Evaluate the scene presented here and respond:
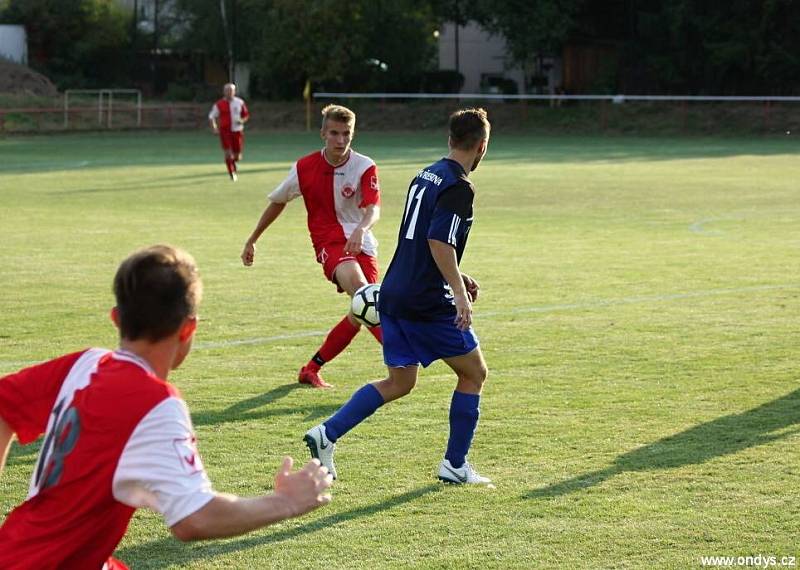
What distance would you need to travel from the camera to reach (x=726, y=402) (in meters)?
7.49

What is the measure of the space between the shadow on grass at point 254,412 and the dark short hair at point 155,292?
4.30m

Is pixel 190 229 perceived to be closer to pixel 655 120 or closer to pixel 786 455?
pixel 786 455

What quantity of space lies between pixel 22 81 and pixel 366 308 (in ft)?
169

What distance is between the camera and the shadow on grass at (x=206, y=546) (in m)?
4.90

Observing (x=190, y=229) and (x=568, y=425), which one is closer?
(x=568, y=425)

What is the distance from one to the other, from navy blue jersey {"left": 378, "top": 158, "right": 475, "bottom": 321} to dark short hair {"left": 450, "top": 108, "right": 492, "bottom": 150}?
10 centimetres

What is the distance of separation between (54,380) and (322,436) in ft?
9.80

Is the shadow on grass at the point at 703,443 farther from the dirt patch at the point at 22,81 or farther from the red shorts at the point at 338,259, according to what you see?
the dirt patch at the point at 22,81

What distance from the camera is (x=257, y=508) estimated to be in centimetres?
285

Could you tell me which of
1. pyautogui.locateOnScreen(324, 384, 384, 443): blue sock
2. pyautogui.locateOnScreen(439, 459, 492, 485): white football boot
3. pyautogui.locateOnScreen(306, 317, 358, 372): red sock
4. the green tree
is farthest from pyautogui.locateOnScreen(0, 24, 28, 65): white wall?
pyautogui.locateOnScreen(439, 459, 492, 485): white football boot

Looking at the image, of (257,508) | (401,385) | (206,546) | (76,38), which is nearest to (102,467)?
(257,508)

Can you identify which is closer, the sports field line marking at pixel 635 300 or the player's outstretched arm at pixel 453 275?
the player's outstretched arm at pixel 453 275

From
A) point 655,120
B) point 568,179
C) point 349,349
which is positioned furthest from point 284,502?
point 655,120

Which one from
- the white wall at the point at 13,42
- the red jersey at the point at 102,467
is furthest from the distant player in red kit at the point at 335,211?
the white wall at the point at 13,42
